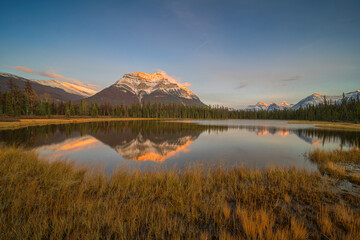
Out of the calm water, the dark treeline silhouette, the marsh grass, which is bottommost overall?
the calm water

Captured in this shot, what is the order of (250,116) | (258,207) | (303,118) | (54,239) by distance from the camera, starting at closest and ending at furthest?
(54,239)
(258,207)
(303,118)
(250,116)

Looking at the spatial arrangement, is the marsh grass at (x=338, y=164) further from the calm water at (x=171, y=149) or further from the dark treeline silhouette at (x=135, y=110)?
the dark treeline silhouette at (x=135, y=110)

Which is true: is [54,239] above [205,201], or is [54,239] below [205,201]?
above

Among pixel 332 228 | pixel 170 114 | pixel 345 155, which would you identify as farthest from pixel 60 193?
pixel 170 114

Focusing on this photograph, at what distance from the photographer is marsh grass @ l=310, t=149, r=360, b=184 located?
30.6 ft

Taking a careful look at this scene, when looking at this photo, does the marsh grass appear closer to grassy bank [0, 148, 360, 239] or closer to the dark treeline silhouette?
grassy bank [0, 148, 360, 239]

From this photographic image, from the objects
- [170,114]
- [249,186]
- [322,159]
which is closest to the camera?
[249,186]

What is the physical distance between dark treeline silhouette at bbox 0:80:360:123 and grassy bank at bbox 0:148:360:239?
85.1 metres

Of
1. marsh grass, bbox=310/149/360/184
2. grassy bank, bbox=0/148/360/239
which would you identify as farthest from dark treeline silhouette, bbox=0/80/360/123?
marsh grass, bbox=310/149/360/184

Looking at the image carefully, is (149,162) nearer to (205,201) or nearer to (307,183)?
(205,201)

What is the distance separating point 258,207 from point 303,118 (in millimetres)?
171152

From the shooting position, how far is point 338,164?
38.8 feet

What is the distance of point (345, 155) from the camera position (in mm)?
14164

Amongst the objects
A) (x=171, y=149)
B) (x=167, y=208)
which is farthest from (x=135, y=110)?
(x=167, y=208)
